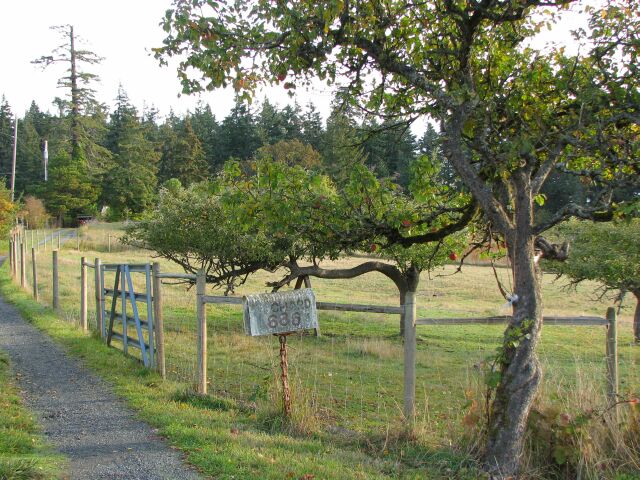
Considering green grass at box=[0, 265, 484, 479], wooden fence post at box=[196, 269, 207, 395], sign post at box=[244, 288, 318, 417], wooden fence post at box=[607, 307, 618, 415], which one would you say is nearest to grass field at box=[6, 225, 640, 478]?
green grass at box=[0, 265, 484, 479]

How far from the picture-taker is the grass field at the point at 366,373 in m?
6.15

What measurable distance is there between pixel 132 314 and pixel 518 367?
6990 millimetres

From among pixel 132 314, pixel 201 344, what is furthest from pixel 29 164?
pixel 201 344

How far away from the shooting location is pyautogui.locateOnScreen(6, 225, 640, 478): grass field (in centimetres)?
615

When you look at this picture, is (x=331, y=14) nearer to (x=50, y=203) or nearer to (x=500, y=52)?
(x=500, y=52)

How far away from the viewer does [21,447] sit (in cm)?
571

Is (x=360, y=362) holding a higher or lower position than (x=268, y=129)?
lower

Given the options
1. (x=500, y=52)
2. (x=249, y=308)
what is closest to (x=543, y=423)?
(x=249, y=308)

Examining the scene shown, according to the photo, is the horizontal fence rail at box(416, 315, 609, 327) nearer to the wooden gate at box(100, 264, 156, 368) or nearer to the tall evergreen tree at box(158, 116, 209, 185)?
the wooden gate at box(100, 264, 156, 368)

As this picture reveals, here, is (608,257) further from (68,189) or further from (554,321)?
(68,189)

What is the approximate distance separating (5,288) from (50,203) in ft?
131

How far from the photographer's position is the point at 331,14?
19.6 feet

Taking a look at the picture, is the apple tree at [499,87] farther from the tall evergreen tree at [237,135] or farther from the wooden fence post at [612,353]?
the tall evergreen tree at [237,135]

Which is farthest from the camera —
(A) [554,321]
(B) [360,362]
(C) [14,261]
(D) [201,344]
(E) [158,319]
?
(C) [14,261]
